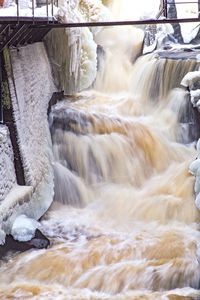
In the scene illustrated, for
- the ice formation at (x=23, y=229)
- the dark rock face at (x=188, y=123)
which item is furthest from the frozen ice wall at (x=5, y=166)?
the dark rock face at (x=188, y=123)

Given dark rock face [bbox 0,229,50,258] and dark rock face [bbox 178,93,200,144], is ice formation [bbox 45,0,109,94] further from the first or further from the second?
dark rock face [bbox 0,229,50,258]

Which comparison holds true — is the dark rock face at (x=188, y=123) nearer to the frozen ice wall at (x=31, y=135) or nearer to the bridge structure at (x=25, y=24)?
the frozen ice wall at (x=31, y=135)

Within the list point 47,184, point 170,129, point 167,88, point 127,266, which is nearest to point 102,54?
point 167,88

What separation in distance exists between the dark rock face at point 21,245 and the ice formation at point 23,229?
6 centimetres

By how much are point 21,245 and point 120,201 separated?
219cm

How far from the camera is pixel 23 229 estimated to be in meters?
6.53

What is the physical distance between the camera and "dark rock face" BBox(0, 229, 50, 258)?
247 inches

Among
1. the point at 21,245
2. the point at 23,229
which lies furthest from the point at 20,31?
the point at 21,245

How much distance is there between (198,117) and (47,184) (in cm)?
393

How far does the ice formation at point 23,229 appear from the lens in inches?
255

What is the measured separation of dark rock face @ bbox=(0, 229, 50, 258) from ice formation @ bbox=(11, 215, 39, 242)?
65 millimetres

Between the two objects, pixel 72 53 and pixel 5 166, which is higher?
pixel 72 53

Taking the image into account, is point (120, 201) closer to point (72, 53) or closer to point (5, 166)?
point (5, 166)

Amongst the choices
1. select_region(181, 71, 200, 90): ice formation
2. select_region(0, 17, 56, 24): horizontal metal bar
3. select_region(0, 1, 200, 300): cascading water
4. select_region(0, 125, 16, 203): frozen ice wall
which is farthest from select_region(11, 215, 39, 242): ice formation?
select_region(181, 71, 200, 90): ice formation
